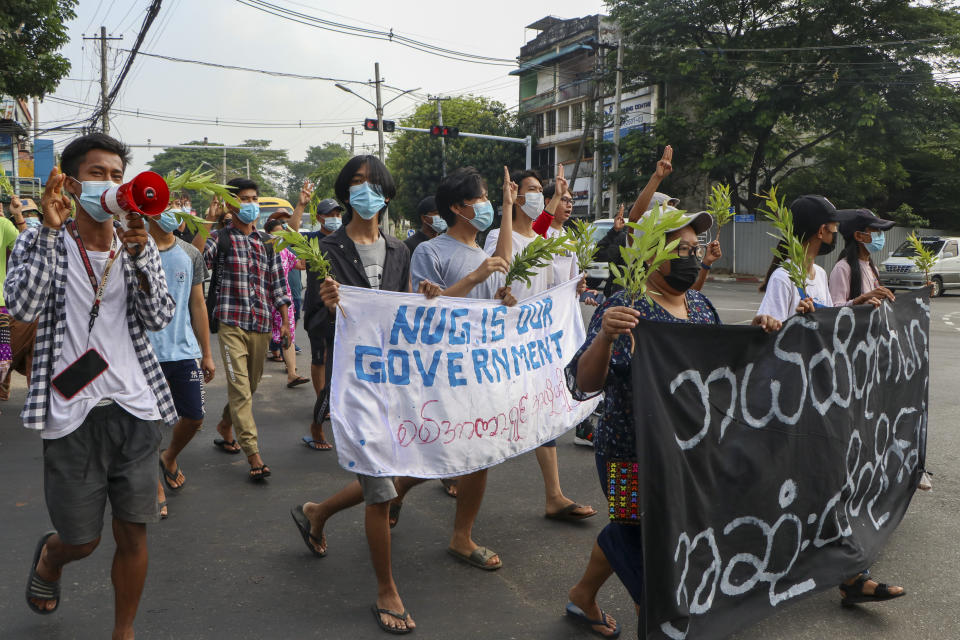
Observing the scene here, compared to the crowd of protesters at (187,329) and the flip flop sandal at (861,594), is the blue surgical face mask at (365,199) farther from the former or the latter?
the flip flop sandal at (861,594)

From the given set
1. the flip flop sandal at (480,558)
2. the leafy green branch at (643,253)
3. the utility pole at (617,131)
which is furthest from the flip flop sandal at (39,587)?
the utility pole at (617,131)

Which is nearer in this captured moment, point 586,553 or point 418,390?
point 418,390

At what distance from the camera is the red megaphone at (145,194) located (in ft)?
8.59

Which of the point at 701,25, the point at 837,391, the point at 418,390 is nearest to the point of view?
the point at 837,391

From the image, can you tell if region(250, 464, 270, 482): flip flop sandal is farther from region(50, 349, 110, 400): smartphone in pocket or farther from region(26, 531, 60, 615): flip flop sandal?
region(50, 349, 110, 400): smartphone in pocket

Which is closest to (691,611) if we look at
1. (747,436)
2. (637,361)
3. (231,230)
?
(747,436)

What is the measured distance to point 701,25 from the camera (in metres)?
28.5

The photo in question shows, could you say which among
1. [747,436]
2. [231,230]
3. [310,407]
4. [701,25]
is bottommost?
[310,407]

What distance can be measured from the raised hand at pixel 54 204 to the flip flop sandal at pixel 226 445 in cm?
349

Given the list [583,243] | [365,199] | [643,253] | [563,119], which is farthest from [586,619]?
[563,119]

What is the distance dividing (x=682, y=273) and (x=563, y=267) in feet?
6.98

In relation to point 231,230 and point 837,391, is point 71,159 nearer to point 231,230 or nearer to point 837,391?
point 231,230

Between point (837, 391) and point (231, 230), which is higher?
point (231, 230)

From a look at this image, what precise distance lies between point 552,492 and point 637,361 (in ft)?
7.07
